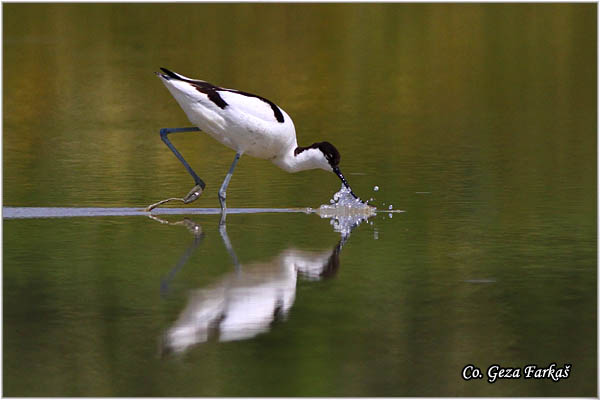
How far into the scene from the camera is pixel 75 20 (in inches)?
1188

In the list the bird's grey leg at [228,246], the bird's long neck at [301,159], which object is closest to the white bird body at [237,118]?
the bird's long neck at [301,159]

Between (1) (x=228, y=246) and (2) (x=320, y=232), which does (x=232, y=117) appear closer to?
(2) (x=320, y=232)

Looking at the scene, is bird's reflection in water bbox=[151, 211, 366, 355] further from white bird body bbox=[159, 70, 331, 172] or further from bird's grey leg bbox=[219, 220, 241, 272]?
white bird body bbox=[159, 70, 331, 172]

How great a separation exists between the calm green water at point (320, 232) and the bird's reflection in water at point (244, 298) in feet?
0.09

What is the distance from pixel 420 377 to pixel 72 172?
7.28 m

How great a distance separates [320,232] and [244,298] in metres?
2.37

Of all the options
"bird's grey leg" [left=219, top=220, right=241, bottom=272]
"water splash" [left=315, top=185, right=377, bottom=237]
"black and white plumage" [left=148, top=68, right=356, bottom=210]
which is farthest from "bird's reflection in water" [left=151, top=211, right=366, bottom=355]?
"black and white plumage" [left=148, top=68, right=356, bottom=210]

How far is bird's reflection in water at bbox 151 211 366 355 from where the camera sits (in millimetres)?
6723

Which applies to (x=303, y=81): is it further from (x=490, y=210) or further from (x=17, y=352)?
(x=17, y=352)

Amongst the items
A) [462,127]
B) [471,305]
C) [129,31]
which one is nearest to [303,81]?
[462,127]

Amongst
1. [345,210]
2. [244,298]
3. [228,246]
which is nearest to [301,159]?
[345,210]

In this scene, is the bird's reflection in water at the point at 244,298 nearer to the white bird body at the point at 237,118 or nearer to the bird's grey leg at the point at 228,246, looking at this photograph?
the bird's grey leg at the point at 228,246

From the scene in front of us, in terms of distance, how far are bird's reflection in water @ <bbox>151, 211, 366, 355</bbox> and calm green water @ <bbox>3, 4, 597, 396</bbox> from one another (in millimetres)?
28

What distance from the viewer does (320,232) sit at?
975 cm
